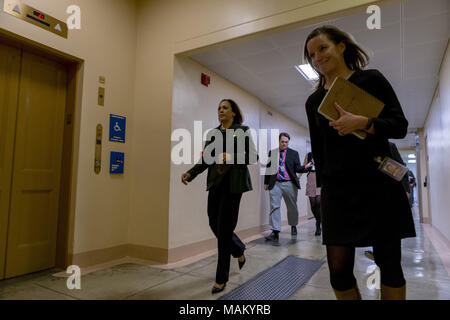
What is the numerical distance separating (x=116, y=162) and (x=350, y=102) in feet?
8.41

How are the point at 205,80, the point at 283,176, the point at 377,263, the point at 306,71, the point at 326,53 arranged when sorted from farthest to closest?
the point at 283,176 → the point at 306,71 → the point at 205,80 → the point at 326,53 → the point at 377,263

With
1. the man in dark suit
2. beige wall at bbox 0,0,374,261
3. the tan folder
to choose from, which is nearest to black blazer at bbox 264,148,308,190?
the man in dark suit

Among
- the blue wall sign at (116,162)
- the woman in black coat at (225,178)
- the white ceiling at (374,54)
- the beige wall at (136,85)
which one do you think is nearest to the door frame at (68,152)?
the beige wall at (136,85)

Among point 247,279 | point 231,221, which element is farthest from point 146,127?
point 247,279

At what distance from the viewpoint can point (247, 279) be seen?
7.96ft

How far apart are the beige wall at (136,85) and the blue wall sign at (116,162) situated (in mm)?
66

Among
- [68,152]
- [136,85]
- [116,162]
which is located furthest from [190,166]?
[68,152]

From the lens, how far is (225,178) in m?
2.15

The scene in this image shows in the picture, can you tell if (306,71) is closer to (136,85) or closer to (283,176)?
(283,176)

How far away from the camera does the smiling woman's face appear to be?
1185 mm

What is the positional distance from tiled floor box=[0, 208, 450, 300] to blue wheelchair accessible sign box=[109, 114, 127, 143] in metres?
1.29

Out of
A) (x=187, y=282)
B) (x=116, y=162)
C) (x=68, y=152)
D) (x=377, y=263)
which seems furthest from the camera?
(x=116, y=162)
